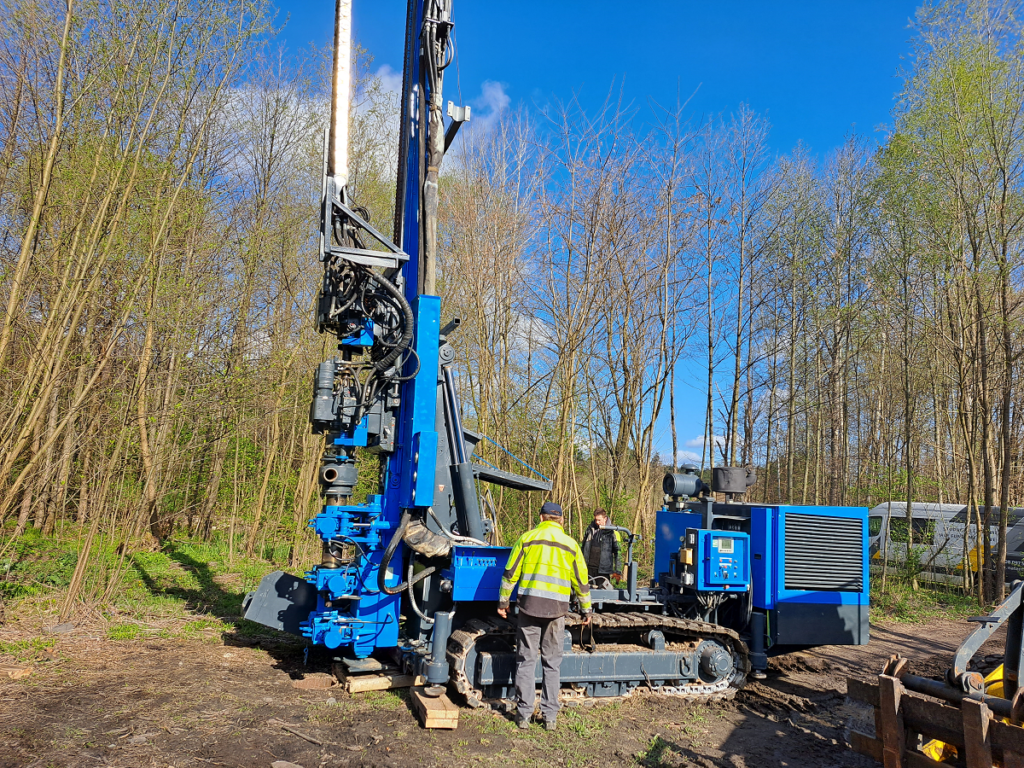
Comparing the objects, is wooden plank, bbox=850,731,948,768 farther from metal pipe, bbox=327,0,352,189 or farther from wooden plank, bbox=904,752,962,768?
metal pipe, bbox=327,0,352,189

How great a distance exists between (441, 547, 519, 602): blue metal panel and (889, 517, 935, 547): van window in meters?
11.0

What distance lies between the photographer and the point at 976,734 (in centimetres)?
357

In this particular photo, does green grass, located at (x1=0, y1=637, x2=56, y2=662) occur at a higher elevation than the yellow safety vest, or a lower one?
lower

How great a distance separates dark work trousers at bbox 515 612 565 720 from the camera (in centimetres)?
521

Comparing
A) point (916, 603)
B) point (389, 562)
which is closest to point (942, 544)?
point (916, 603)

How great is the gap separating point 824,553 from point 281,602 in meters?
5.09

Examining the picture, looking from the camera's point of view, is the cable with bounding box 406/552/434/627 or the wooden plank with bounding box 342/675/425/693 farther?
the cable with bounding box 406/552/434/627

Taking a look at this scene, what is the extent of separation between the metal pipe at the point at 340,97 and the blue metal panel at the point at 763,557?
198 inches

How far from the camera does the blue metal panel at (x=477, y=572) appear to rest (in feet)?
18.5

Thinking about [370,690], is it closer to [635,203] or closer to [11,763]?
[11,763]

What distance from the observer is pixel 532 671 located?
525 cm

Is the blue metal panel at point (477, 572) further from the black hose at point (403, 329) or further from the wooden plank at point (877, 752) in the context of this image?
the wooden plank at point (877, 752)

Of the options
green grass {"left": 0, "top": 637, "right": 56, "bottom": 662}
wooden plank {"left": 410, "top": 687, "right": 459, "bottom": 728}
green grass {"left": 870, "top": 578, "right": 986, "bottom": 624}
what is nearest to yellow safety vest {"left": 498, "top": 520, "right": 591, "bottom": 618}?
wooden plank {"left": 410, "top": 687, "right": 459, "bottom": 728}

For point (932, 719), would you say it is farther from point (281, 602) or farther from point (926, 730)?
point (281, 602)
